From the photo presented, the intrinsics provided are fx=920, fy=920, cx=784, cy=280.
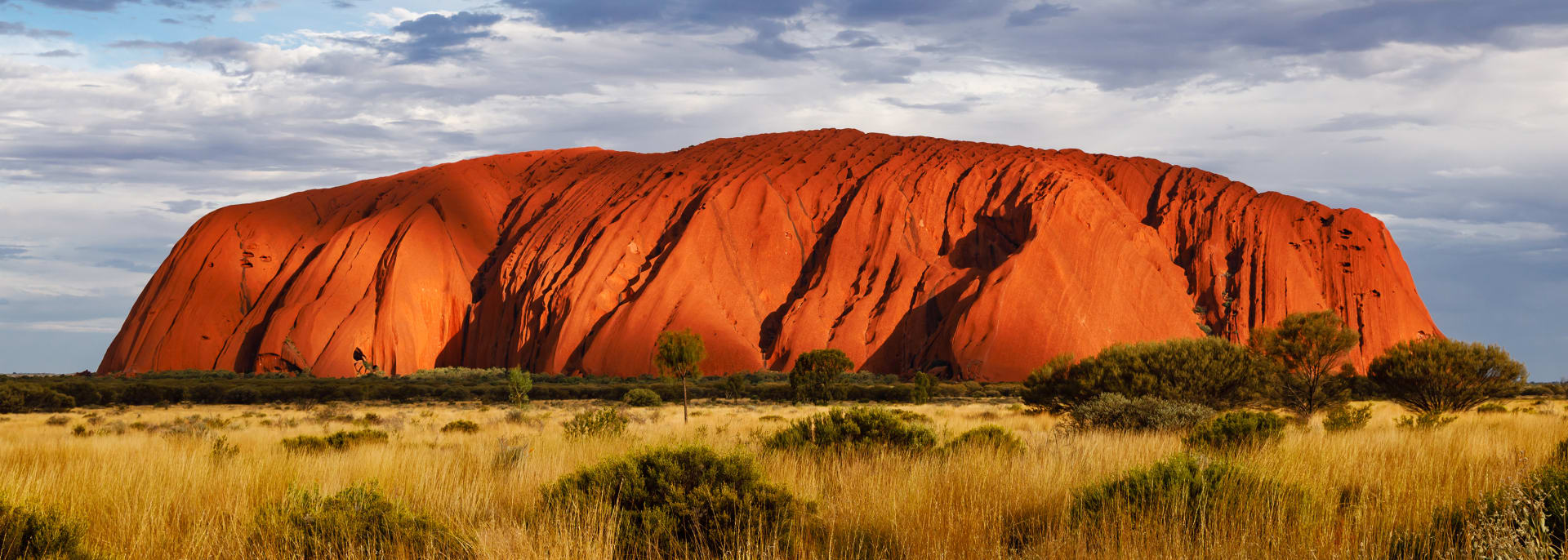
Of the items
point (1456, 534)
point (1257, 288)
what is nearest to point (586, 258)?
point (1257, 288)

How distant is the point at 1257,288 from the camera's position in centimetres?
7619

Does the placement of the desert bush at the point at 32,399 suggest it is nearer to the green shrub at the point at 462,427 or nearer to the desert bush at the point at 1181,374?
the green shrub at the point at 462,427

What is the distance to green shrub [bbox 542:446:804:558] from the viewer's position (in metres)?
5.45

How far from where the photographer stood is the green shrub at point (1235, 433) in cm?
951

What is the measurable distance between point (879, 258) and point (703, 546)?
226ft

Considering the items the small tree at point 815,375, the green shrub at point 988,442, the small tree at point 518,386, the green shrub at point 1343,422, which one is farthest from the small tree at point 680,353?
the green shrub at point 988,442

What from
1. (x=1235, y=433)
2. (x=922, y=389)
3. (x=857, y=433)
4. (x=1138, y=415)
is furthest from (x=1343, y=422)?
(x=922, y=389)

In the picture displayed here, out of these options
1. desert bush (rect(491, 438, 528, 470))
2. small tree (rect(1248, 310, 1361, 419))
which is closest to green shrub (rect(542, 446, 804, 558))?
desert bush (rect(491, 438, 528, 470))

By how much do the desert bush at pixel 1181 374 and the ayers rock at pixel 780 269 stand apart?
4006 cm

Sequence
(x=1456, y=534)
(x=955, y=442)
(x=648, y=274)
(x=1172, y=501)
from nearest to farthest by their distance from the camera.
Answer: (x=1456, y=534)
(x=1172, y=501)
(x=955, y=442)
(x=648, y=274)

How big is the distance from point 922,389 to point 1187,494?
40.2m

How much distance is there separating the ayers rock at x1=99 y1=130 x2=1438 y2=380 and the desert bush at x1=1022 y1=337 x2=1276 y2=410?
1577 inches

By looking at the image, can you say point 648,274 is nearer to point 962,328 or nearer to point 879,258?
point 879,258

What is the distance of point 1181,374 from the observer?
70.0 ft
